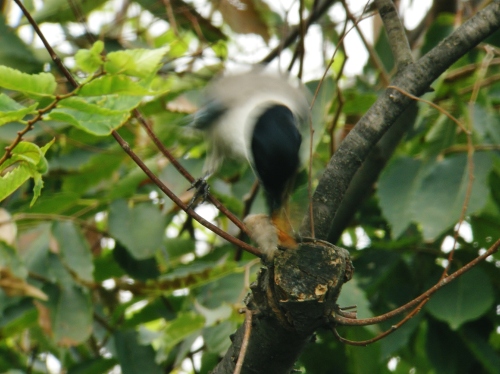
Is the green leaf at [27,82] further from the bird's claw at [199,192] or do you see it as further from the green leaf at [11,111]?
the bird's claw at [199,192]

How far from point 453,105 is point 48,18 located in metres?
1.57

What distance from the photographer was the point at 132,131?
8.45ft

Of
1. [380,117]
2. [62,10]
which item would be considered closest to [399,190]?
[380,117]

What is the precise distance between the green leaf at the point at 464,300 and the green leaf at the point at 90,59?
142cm

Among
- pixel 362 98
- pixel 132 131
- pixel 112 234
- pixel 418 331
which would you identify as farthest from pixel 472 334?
pixel 132 131

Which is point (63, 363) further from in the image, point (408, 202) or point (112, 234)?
point (408, 202)

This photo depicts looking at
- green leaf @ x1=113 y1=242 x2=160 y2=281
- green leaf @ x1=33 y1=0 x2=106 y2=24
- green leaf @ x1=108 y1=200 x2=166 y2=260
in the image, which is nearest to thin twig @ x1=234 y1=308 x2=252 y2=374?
green leaf @ x1=108 y1=200 x2=166 y2=260

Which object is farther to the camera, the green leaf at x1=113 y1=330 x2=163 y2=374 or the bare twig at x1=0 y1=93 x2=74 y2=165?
the green leaf at x1=113 y1=330 x2=163 y2=374

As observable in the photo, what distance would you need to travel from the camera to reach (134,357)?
2291 millimetres

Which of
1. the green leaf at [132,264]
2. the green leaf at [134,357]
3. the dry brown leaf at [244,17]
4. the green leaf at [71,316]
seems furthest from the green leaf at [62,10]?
the green leaf at [134,357]

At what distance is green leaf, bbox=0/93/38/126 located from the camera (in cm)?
98

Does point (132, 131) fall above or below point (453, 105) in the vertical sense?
above

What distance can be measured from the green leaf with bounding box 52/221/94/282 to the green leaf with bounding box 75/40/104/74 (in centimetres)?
123

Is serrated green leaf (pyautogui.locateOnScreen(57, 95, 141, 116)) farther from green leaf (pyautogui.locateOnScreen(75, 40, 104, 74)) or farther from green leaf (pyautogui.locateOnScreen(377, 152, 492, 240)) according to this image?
green leaf (pyautogui.locateOnScreen(377, 152, 492, 240))
